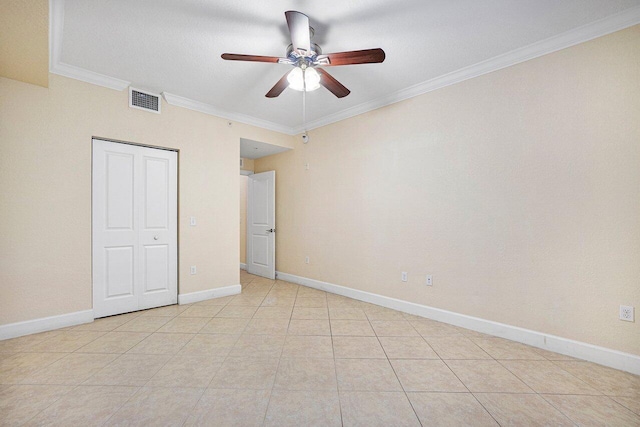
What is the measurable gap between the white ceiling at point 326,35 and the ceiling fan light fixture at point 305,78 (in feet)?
1.02

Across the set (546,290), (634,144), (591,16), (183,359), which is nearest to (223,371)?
(183,359)

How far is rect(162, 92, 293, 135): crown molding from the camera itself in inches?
140

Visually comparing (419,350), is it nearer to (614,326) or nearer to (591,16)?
(614,326)

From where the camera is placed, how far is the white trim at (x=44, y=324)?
254 cm

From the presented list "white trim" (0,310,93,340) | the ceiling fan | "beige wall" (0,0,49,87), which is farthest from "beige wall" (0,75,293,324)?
the ceiling fan

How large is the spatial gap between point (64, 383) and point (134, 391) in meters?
0.54

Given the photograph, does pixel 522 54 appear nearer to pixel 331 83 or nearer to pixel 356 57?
pixel 356 57

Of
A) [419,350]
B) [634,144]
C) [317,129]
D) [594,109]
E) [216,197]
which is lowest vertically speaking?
[419,350]

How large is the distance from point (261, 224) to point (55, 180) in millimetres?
3111

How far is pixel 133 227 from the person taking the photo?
3.32 m

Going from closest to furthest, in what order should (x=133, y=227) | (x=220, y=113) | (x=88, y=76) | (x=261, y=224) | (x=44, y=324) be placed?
(x=44, y=324), (x=88, y=76), (x=133, y=227), (x=220, y=113), (x=261, y=224)

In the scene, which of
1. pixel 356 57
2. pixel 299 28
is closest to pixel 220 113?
pixel 299 28

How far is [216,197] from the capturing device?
157 inches

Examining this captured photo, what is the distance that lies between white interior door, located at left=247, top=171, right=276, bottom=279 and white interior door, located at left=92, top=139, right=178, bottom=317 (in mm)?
1830
